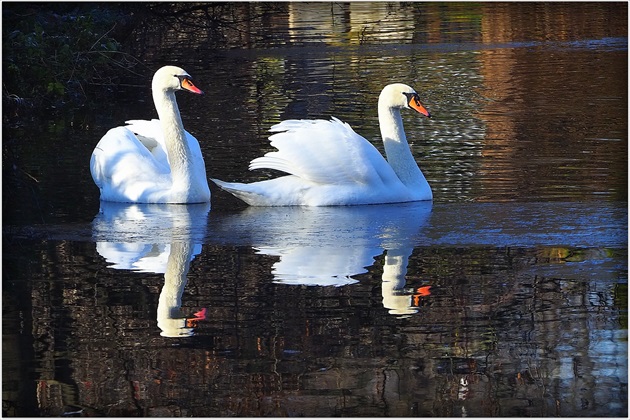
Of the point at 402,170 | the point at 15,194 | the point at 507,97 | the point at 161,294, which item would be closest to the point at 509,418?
the point at 161,294

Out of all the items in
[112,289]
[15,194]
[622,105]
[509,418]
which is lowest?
[509,418]

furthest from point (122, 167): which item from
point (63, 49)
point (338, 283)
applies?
point (63, 49)

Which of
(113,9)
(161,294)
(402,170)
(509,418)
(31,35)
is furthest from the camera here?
(113,9)

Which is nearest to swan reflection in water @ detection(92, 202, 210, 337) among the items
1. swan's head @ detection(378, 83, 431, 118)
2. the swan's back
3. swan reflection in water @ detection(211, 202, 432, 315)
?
swan reflection in water @ detection(211, 202, 432, 315)

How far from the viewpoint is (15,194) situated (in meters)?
11.1

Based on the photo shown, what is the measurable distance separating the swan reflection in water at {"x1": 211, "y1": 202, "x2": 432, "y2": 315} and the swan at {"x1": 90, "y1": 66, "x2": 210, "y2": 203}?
0.59 meters

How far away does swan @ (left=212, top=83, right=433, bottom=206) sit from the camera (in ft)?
33.9

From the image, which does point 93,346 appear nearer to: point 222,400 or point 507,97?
point 222,400

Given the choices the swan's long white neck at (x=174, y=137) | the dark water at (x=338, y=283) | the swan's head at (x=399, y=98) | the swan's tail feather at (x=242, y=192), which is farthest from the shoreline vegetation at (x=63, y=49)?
the swan's head at (x=399, y=98)

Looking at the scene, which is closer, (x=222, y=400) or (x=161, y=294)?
(x=222, y=400)

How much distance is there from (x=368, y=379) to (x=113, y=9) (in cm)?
1596

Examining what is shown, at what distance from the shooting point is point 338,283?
7.59 metres

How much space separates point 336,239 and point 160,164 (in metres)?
2.94

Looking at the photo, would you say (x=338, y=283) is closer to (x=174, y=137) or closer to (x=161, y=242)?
(x=161, y=242)
